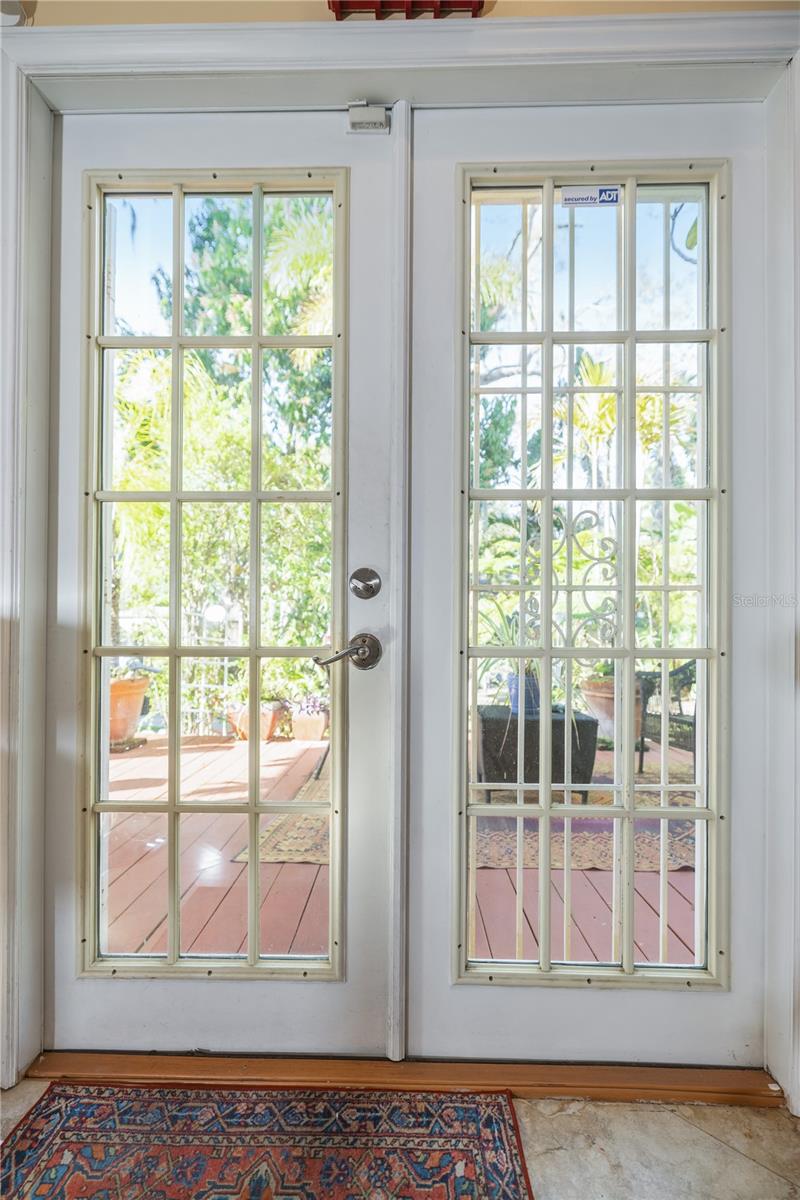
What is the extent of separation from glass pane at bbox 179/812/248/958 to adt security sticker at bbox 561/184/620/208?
4.79 ft

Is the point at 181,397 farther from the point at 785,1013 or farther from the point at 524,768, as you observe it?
the point at 785,1013

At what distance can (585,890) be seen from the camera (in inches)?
52.2

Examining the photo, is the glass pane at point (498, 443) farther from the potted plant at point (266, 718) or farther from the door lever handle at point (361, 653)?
the potted plant at point (266, 718)

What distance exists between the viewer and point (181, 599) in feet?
4.43

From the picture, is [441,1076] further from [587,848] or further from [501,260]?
[501,260]

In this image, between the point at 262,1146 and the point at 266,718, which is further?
the point at 266,718

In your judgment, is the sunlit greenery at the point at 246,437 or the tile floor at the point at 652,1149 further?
the sunlit greenery at the point at 246,437

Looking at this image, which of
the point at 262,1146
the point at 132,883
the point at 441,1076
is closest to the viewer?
the point at 262,1146

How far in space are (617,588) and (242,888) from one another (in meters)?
1.00

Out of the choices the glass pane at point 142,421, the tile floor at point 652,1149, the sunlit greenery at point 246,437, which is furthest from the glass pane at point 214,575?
the tile floor at point 652,1149

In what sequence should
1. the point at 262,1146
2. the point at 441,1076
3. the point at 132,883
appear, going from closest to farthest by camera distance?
the point at 262,1146 < the point at 441,1076 < the point at 132,883

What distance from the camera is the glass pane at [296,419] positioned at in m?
1.34

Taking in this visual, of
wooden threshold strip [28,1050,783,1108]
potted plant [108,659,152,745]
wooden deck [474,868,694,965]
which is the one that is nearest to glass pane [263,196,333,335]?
potted plant [108,659,152,745]

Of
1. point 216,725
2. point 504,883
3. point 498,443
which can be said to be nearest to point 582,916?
point 504,883
